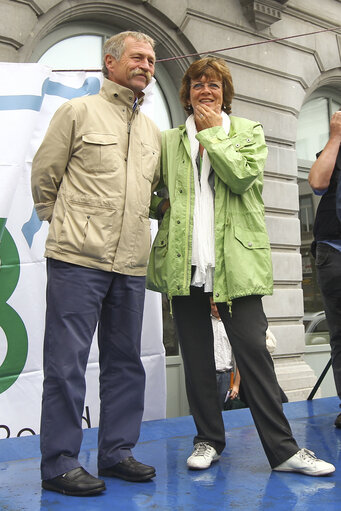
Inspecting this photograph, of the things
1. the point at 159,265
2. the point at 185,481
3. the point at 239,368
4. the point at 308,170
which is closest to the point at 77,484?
the point at 185,481

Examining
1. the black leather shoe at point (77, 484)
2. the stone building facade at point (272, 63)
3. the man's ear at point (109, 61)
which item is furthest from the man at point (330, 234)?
the stone building facade at point (272, 63)

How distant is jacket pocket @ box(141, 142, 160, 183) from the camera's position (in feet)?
9.32

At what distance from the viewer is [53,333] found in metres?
2.56

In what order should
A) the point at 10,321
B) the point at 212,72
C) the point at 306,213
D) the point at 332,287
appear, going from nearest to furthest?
the point at 212,72 < the point at 332,287 < the point at 10,321 < the point at 306,213

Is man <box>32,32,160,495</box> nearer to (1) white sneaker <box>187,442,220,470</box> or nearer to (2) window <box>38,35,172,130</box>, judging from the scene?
(1) white sneaker <box>187,442,220,470</box>

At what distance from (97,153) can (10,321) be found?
5.30 ft

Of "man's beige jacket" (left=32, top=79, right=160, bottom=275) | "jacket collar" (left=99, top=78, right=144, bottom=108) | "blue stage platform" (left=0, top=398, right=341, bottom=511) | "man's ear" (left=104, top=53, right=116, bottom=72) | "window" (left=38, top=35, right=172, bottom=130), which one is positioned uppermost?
"window" (left=38, top=35, right=172, bottom=130)

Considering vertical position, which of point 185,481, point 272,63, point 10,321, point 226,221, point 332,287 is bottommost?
point 185,481

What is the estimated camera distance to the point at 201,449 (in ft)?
9.39

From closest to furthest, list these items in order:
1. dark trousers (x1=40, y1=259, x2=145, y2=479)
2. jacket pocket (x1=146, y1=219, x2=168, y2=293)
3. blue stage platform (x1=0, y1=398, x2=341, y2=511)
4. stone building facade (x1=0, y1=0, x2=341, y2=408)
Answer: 1. blue stage platform (x1=0, y1=398, x2=341, y2=511)
2. dark trousers (x1=40, y1=259, x2=145, y2=479)
3. jacket pocket (x1=146, y1=219, x2=168, y2=293)
4. stone building facade (x1=0, y1=0, x2=341, y2=408)

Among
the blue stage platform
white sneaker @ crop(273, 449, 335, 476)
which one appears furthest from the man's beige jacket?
white sneaker @ crop(273, 449, 335, 476)

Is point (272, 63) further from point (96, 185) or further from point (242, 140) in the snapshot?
point (96, 185)

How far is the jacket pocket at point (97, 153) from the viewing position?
2.67 metres

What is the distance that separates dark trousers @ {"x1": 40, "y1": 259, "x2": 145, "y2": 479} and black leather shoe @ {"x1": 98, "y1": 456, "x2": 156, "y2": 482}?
3cm
